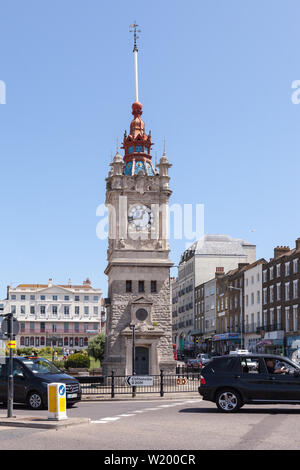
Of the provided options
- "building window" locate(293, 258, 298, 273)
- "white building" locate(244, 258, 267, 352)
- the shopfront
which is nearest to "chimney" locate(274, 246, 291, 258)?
"white building" locate(244, 258, 267, 352)

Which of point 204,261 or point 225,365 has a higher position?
point 204,261

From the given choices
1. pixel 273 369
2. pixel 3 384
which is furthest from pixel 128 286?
pixel 273 369

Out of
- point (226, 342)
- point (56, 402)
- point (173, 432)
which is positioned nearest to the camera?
point (173, 432)

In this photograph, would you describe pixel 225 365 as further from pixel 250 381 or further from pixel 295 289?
pixel 295 289

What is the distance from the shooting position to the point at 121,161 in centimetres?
4316

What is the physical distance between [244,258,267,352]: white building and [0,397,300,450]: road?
54794mm

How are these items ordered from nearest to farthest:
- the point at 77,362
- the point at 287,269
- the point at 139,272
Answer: the point at 139,272, the point at 77,362, the point at 287,269

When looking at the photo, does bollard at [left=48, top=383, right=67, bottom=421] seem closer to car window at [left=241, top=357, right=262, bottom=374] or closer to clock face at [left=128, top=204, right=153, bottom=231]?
car window at [left=241, top=357, right=262, bottom=374]

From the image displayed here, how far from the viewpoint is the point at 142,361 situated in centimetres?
4094

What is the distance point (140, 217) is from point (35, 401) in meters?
23.5
